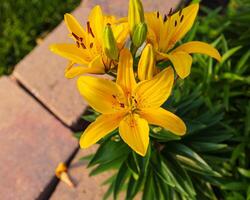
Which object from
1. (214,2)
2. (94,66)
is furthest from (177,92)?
(214,2)

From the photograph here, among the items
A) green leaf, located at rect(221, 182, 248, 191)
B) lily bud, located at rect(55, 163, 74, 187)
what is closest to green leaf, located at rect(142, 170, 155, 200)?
green leaf, located at rect(221, 182, 248, 191)

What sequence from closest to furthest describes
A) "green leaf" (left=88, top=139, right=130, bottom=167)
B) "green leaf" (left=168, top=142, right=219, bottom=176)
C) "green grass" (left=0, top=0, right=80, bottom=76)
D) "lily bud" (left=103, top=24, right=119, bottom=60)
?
"lily bud" (left=103, top=24, right=119, bottom=60)
"green leaf" (left=88, top=139, right=130, bottom=167)
"green leaf" (left=168, top=142, right=219, bottom=176)
"green grass" (left=0, top=0, right=80, bottom=76)

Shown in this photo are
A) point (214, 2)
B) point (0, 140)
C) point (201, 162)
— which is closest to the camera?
point (201, 162)

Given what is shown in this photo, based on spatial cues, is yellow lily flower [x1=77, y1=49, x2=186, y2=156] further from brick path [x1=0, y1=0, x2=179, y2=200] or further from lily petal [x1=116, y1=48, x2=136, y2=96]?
brick path [x1=0, y1=0, x2=179, y2=200]

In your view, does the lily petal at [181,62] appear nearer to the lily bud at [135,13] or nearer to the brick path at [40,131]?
the lily bud at [135,13]

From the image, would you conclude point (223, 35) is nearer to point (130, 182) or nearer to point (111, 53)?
point (130, 182)

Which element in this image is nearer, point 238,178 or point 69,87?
point 238,178

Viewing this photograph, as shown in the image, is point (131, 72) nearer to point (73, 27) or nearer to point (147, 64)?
point (147, 64)

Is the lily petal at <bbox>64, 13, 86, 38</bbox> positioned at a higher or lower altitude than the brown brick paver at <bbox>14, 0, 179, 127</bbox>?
A: higher

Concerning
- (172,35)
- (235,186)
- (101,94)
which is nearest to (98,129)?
(101,94)
